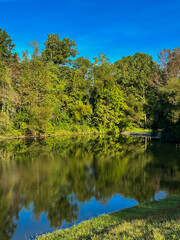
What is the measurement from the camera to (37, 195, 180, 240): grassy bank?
507 cm

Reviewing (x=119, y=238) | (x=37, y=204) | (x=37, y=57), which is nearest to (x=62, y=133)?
(x=37, y=57)

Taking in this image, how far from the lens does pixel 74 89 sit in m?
52.9

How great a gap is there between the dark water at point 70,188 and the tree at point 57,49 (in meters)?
40.3

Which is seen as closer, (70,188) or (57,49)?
(70,188)

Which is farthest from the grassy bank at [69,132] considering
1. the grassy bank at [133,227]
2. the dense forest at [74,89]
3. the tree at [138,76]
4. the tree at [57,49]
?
the grassy bank at [133,227]

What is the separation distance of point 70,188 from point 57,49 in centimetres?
4999

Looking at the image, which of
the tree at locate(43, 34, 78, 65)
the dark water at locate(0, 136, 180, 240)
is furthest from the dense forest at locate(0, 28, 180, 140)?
the dark water at locate(0, 136, 180, 240)

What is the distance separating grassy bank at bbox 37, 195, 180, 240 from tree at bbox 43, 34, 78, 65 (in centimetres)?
5132

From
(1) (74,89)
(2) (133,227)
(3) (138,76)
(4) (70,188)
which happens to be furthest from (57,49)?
(2) (133,227)

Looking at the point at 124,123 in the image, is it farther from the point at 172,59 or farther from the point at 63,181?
the point at 63,181

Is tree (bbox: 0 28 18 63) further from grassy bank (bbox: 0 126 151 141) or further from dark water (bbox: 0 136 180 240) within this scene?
dark water (bbox: 0 136 180 240)

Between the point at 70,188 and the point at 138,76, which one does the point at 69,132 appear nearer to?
the point at 138,76

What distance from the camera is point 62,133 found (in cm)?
4903

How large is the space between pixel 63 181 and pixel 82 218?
211 inches
